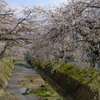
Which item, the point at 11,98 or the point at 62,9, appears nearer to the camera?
the point at 62,9

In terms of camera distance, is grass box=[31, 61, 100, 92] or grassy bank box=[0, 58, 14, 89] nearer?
grass box=[31, 61, 100, 92]

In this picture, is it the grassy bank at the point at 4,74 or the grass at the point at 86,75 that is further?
the grassy bank at the point at 4,74

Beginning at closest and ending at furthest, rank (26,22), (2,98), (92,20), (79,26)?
1. (79,26)
2. (92,20)
3. (26,22)
4. (2,98)

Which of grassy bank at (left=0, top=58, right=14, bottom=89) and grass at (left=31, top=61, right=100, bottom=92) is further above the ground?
grass at (left=31, top=61, right=100, bottom=92)

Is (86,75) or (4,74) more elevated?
(86,75)

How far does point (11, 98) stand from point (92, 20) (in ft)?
34.5

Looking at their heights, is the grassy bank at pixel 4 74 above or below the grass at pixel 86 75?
below

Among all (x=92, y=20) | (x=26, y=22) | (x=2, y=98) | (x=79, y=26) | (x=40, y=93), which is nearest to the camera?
(x=79, y=26)

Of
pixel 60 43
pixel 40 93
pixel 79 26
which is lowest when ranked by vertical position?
pixel 40 93

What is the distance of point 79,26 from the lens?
16.8 feet

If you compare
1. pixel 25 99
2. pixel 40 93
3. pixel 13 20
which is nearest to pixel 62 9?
pixel 13 20

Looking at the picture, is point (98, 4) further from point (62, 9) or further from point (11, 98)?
point (11, 98)

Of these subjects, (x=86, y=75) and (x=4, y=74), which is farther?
(x=4, y=74)

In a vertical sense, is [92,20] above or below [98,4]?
below
